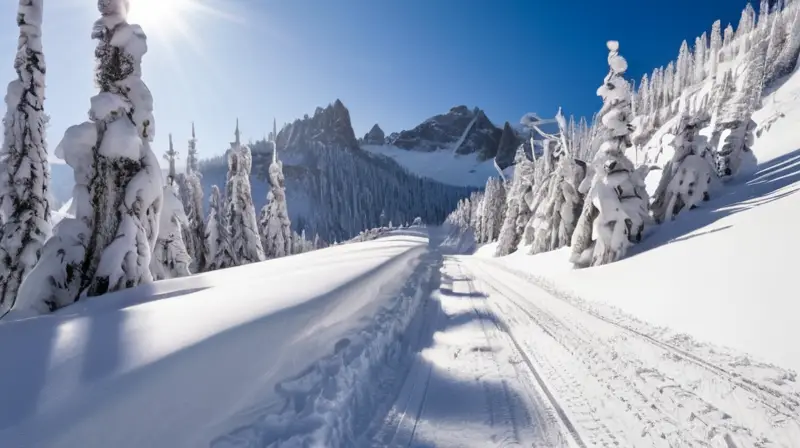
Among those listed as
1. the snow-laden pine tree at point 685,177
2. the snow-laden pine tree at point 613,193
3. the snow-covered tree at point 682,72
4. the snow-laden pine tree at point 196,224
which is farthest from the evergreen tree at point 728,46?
the snow-laden pine tree at point 196,224

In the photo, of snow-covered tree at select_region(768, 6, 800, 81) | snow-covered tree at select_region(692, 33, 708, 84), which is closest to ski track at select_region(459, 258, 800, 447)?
snow-covered tree at select_region(768, 6, 800, 81)

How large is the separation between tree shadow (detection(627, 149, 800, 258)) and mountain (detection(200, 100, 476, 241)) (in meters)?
109

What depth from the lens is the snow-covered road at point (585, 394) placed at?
12.7ft

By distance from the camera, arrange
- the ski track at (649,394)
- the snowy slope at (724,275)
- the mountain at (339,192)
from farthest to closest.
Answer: the mountain at (339,192)
the snowy slope at (724,275)
the ski track at (649,394)

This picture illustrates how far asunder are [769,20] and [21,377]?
448 feet

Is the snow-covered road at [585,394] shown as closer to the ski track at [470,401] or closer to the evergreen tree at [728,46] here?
the ski track at [470,401]

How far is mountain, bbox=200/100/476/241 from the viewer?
135 meters

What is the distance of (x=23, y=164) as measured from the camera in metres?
10.0

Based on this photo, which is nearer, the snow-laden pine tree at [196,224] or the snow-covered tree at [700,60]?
the snow-laden pine tree at [196,224]

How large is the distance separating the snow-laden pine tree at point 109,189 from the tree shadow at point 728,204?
15338 millimetres

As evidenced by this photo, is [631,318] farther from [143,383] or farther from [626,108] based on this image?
[626,108]


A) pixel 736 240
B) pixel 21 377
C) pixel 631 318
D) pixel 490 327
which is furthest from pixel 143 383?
pixel 736 240

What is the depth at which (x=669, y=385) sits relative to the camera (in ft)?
16.0

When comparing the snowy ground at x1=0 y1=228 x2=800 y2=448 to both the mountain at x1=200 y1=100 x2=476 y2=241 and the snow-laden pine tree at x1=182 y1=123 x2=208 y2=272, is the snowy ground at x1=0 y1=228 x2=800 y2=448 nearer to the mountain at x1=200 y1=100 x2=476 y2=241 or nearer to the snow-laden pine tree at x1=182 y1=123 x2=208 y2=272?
the snow-laden pine tree at x1=182 y1=123 x2=208 y2=272
